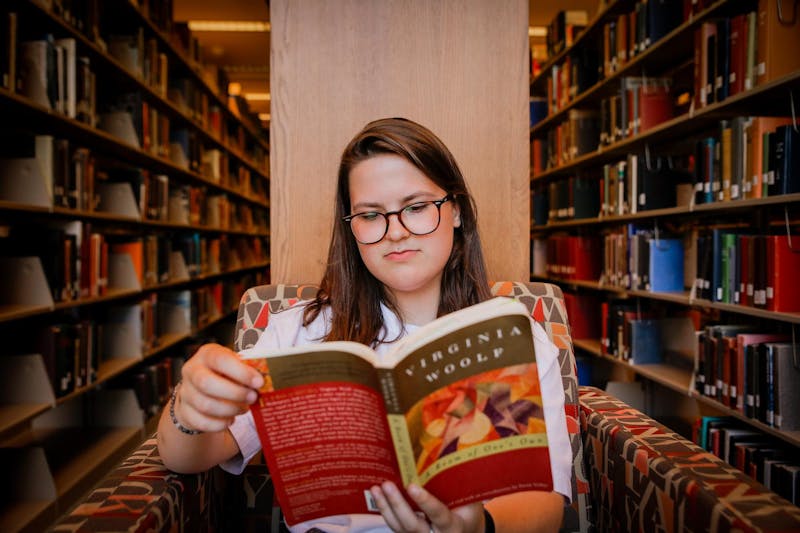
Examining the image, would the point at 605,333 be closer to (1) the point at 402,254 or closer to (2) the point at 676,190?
(2) the point at 676,190

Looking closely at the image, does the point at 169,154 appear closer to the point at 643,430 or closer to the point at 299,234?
the point at 299,234

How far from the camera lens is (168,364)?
11.1 ft

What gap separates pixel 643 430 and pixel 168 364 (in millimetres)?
2943

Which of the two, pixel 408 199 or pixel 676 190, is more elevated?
pixel 676 190

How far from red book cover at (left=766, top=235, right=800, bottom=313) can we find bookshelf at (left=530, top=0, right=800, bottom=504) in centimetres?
1

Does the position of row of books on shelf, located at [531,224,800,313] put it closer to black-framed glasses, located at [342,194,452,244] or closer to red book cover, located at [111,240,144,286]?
black-framed glasses, located at [342,194,452,244]

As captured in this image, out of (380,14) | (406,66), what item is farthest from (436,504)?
(380,14)

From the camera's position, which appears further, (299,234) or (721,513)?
(299,234)

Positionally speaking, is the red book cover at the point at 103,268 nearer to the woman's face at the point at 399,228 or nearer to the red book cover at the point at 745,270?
the woman's face at the point at 399,228

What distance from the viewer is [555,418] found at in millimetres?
982

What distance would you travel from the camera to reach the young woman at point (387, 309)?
75 centimetres

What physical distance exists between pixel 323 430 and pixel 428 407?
0.14m

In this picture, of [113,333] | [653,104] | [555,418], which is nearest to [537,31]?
[653,104]

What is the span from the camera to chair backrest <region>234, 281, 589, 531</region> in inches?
46.7
